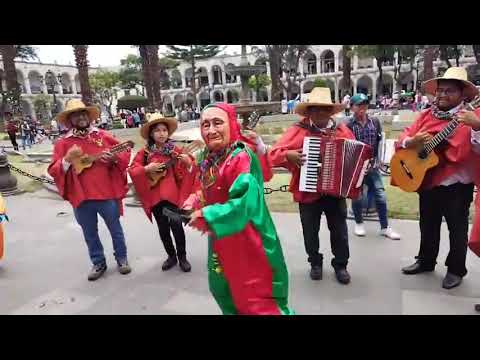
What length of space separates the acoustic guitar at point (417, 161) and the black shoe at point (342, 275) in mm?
996

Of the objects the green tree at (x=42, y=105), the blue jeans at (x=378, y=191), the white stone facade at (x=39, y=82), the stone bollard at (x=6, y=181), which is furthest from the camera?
the white stone facade at (x=39, y=82)

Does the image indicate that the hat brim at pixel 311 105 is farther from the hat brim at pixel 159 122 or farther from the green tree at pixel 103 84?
the green tree at pixel 103 84

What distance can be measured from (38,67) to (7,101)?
1519 inches

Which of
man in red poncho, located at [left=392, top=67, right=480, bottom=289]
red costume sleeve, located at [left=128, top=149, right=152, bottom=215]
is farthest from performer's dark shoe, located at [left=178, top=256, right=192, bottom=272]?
man in red poncho, located at [left=392, top=67, right=480, bottom=289]

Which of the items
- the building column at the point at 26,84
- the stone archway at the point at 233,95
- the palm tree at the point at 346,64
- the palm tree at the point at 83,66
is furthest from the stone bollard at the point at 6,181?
the building column at the point at 26,84

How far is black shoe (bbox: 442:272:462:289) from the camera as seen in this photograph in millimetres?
3375

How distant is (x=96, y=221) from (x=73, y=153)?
852mm

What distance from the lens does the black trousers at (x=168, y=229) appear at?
4.04 m

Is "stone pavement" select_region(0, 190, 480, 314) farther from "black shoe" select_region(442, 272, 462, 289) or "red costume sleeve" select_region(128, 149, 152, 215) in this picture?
"red costume sleeve" select_region(128, 149, 152, 215)

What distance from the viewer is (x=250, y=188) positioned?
216 centimetres

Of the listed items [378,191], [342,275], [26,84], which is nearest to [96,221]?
[342,275]

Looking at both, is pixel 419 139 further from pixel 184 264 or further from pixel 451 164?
pixel 184 264

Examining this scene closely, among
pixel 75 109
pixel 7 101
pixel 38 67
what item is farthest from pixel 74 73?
pixel 75 109

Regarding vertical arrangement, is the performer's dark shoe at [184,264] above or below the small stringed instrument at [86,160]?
below
